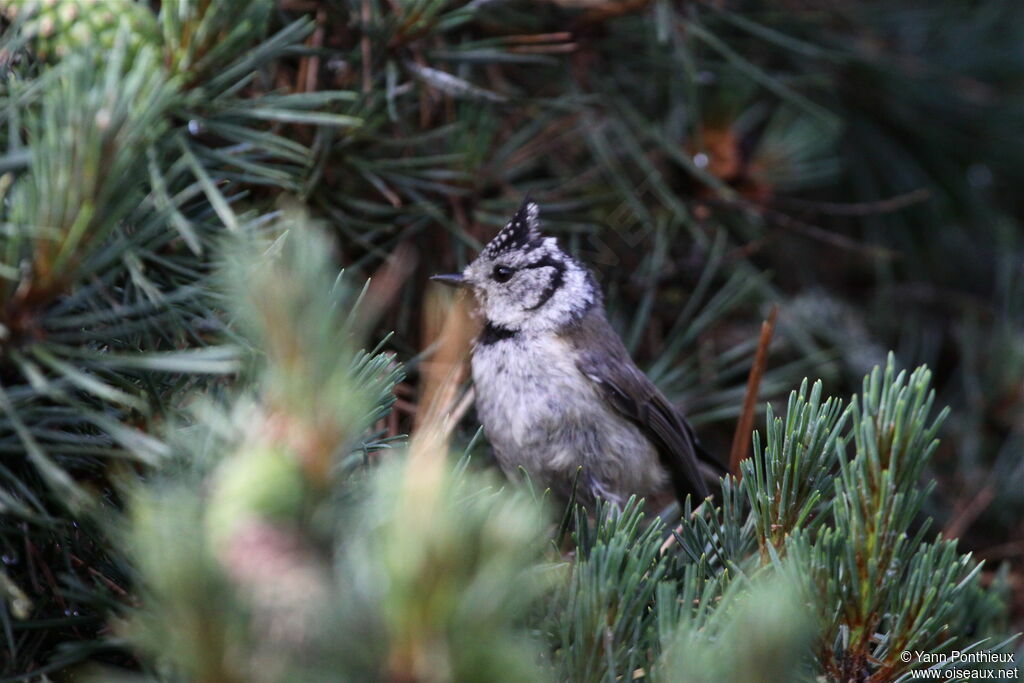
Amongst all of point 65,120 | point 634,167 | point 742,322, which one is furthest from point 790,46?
point 65,120

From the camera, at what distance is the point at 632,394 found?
226 centimetres

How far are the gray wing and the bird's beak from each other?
1.19ft

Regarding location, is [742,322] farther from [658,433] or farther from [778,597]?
[778,597]

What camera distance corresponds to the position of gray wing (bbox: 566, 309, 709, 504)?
7.28ft

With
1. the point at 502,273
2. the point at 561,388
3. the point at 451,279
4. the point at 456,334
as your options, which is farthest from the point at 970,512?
the point at 456,334

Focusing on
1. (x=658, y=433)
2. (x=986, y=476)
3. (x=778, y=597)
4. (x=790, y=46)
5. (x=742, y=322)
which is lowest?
(x=986, y=476)

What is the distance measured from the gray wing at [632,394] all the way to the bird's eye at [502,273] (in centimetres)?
20

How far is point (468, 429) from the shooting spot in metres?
2.15

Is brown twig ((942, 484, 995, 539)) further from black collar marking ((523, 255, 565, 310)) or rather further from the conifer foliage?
black collar marking ((523, 255, 565, 310))

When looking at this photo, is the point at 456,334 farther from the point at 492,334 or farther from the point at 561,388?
the point at 492,334

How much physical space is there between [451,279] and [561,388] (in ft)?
1.28

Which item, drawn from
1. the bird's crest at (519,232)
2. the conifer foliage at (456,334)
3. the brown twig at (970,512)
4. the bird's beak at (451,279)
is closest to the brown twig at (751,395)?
the conifer foliage at (456,334)

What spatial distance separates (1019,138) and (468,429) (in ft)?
5.82

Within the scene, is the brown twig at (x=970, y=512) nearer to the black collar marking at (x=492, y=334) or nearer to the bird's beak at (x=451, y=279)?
the black collar marking at (x=492, y=334)
